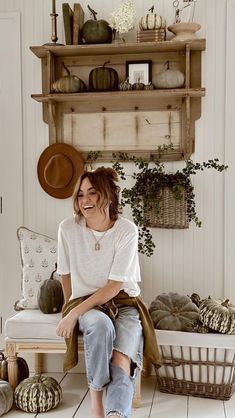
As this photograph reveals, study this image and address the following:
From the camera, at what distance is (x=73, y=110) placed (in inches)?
160

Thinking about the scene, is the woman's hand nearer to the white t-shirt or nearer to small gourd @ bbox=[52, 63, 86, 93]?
the white t-shirt

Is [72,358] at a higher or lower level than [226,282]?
lower

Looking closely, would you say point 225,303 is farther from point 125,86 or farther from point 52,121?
point 52,121

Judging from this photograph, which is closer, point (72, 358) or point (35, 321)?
point (72, 358)

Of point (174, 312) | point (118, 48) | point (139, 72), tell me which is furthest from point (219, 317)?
point (118, 48)

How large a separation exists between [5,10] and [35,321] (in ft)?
6.34

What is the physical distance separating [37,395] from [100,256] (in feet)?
2.61

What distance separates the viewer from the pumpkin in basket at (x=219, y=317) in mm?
3535

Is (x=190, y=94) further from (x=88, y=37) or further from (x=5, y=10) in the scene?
(x=5, y=10)

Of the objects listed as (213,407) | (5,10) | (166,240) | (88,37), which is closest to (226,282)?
(166,240)

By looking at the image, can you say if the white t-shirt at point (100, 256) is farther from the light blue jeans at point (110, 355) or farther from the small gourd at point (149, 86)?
the small gourd at point (149, 86)

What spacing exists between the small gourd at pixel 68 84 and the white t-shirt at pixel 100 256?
956 mm

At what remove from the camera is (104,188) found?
131 inches

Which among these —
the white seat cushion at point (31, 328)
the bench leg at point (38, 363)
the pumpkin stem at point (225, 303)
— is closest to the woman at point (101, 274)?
the white seat cushion at point (31, 328)
